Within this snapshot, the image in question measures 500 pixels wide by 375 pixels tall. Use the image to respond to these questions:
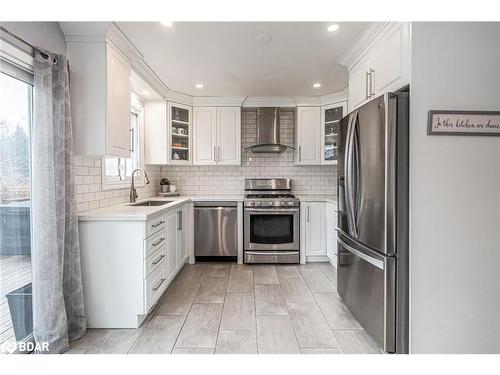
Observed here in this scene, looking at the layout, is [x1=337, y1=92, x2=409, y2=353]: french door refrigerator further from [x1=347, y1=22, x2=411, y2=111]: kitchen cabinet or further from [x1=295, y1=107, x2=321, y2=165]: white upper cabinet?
[x1=295, y1=107, x2=321, y2=165]: white upper cabinet

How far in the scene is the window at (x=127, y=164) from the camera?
2.76 m

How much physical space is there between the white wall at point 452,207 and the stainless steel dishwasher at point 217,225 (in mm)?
2469

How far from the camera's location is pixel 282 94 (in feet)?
12.6

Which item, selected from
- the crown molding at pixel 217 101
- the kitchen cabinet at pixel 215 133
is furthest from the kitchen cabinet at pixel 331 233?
the crown molding at pixel 217 101

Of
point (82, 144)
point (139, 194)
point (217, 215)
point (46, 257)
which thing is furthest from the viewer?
point (217, 215)

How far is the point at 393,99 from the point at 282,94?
7.78ft

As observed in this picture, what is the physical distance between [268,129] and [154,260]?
103 inches

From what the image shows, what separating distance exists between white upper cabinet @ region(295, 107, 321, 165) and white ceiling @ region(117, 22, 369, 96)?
425 mm

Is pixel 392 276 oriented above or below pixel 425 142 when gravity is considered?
below

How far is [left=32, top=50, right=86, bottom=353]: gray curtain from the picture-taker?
5.63 ft

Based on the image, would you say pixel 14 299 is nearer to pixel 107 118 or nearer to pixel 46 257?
pixel 46 257

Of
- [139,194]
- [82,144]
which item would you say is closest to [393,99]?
[82,144]

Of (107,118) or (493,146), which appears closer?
(493,146)

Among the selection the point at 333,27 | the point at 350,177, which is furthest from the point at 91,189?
the point at 333,27
